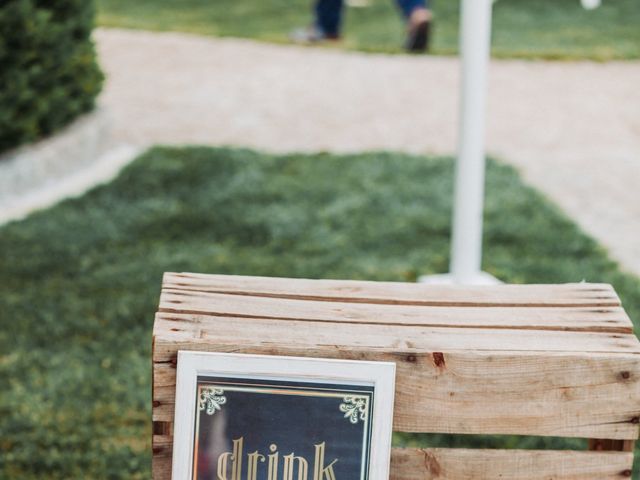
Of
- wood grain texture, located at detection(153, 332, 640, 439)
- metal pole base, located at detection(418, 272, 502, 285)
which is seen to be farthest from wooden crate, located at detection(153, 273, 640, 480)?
metal pole base, located at detection(418, 272, 502, 285)

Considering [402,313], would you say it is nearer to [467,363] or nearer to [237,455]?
[467,363]

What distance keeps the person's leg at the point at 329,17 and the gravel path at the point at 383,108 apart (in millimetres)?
443

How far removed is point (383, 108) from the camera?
22.3 ft

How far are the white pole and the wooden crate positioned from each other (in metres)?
1.87

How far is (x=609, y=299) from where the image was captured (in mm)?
1859

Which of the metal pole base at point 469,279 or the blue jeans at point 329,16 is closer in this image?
the metal pole base at point 469,279

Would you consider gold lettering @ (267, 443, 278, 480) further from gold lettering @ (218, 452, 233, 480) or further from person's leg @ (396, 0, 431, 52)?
person's leg @ (396, 0, 431, 52)

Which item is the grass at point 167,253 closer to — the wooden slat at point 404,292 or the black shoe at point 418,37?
the wooden slat at point 404,292

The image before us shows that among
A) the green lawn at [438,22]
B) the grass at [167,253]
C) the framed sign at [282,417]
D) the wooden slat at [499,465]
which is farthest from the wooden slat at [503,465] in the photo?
the green lawn at [438,22]

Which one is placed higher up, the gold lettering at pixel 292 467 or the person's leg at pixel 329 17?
the person's leg at pixel 329 17

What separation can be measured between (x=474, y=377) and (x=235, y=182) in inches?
145

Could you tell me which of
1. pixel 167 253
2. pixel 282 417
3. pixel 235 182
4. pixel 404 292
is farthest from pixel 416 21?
pixel 282 417

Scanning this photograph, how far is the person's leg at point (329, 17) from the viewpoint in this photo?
8.70 metres

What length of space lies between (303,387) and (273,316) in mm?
195
